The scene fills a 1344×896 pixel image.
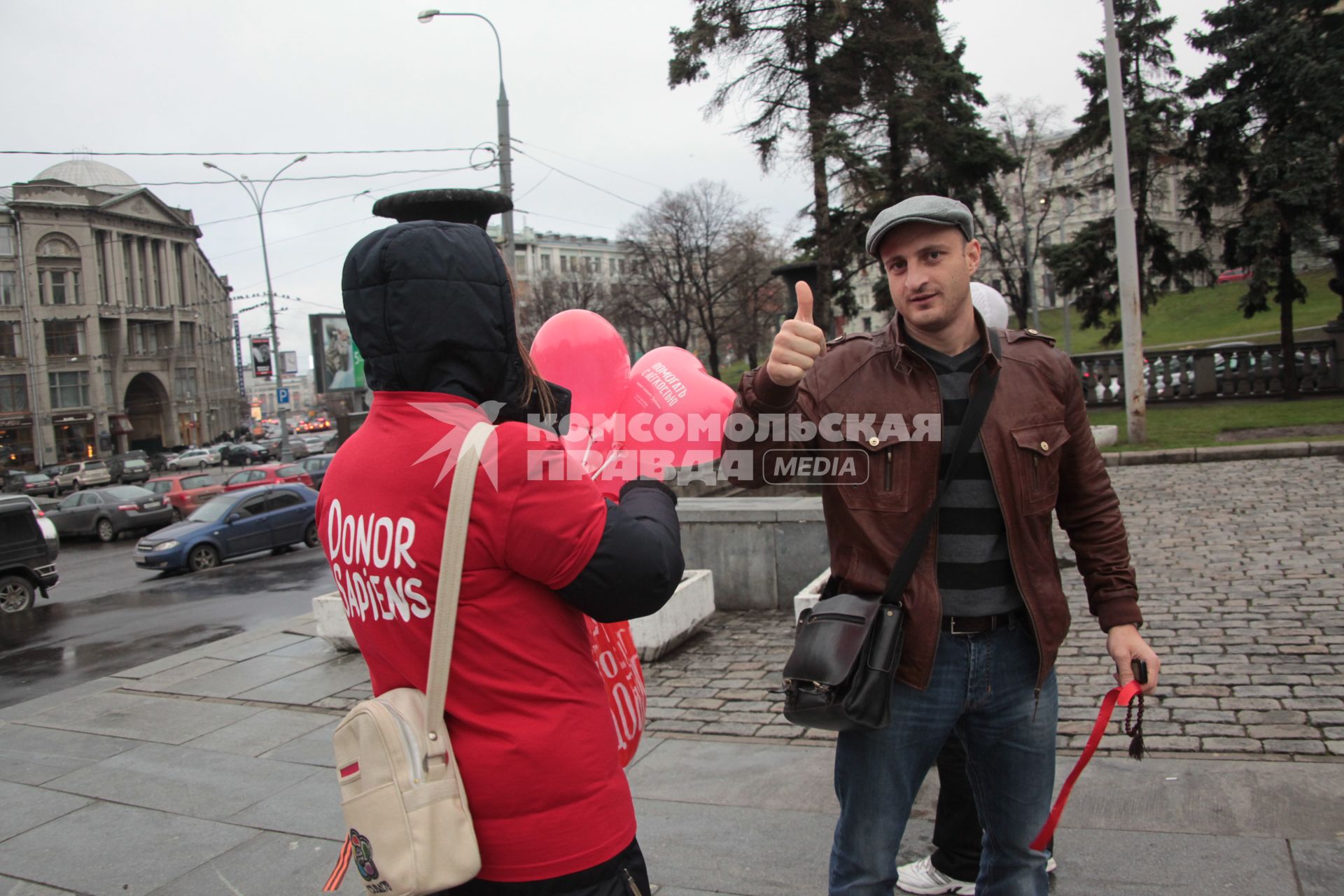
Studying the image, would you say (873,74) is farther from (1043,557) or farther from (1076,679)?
(1043,557)

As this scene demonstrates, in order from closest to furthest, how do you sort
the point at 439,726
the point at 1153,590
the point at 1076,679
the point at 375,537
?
the point at 439,726 → the point at 375,537 → the point at 1076,679 → the point at 1153,590

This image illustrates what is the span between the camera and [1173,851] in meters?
3.33

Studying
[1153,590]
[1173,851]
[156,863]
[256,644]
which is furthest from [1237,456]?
[156,863]

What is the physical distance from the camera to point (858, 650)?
2148mm

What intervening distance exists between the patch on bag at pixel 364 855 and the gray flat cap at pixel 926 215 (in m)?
1.69

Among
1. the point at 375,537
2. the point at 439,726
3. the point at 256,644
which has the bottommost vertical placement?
the point at 256,644

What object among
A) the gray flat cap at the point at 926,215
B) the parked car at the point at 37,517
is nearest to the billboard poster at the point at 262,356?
the parked car at the point at 37,517

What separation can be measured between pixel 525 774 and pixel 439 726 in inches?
7.1

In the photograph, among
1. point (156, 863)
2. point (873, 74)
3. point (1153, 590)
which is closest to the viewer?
point (156, 863)

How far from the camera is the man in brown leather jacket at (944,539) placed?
2258mm

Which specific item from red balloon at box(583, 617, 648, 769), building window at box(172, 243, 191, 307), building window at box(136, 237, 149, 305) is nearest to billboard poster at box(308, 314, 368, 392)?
red balloon at box(583, 617, 648, 769)

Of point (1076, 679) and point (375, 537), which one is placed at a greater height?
point (375, 537)

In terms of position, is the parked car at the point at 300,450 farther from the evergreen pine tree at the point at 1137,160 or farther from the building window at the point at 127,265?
the evergreen pine tree at the point at 1137,160

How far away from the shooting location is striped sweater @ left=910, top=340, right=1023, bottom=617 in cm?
228
